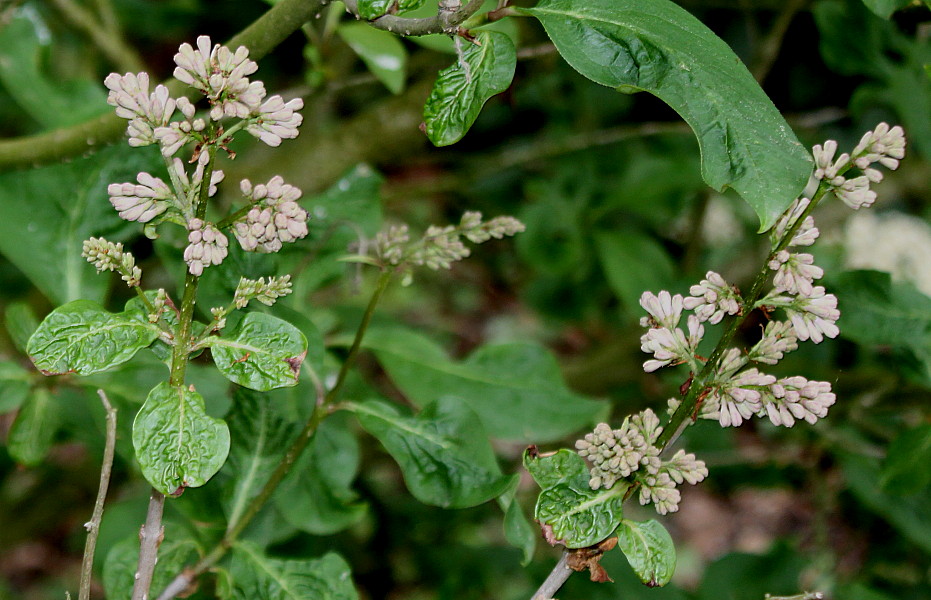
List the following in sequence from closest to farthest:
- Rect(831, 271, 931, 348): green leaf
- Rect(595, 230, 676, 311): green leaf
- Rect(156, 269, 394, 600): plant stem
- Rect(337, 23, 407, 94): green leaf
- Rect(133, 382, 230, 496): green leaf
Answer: Rect(133, 382, 230, 496): green leaf → Rect(156, 269, 394, 600): plant stem → Rect(831, 271, 931, 348): green leaf → Rect(337, 23, 407, 94): green leaf → Rect(595, 230, 676, 311): green leaf

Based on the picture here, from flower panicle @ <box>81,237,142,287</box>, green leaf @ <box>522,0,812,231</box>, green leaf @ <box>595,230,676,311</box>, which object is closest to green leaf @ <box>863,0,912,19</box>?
green leaf @ <box>522,0,812,231</box>

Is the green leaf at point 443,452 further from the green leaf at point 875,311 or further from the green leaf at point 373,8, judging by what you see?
the green leaf at point 875,311

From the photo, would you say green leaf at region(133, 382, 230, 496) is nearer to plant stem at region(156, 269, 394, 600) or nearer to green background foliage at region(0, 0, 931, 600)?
green background foliage at region(0, 0, 931, 600)

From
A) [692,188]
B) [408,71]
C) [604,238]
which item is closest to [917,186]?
[692,188]

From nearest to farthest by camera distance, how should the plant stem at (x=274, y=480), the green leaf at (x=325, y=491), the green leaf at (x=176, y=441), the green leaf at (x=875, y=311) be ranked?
the green leaf at (x=176, y=441)
the plant stem at (x=274, y=480)
the green leaf at (x=325, y=491)
the green leaf at (x=875, y=311)

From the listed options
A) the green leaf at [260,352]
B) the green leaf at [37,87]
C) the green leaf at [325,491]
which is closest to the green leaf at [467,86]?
the green leaf at [260,352]

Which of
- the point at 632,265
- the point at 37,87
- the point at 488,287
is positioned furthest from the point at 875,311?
the point at 488,287

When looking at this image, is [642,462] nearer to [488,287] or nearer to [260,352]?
[260,352]
